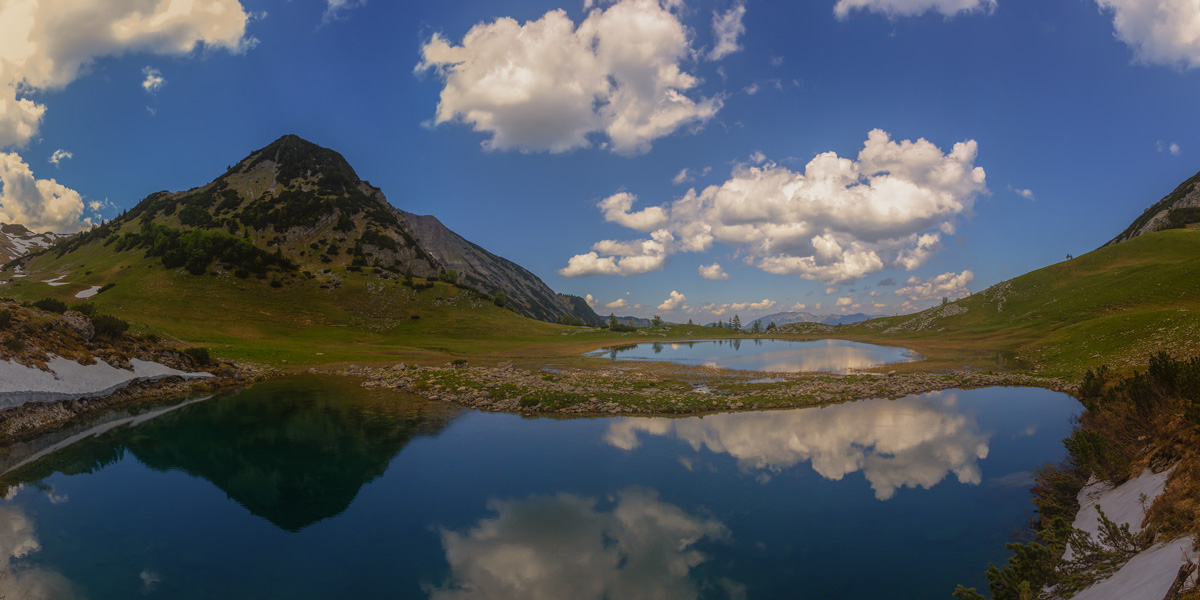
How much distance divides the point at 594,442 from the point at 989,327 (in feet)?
398

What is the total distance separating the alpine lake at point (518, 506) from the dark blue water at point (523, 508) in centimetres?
10

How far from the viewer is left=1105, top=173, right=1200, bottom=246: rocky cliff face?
121 m

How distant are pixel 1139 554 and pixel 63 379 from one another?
52.6 metres

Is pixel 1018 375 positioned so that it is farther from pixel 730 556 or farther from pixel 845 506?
pixel 730 556

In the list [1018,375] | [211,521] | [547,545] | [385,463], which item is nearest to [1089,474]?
[547,545]

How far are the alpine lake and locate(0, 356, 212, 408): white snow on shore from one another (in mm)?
3067

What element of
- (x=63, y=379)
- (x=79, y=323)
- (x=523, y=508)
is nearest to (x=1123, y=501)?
(x=523, y=508)

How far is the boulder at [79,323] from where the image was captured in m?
34.7

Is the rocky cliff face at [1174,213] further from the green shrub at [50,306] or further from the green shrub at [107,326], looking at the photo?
the green shrub at [50,306]

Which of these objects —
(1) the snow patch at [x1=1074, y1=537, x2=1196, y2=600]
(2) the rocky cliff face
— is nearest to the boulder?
(1) the snow patch at [x1=1074, y1=537, x2=1196, y2=600]

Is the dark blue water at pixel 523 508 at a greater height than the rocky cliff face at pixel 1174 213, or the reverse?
the rocky cliff face at pixel 1174 213

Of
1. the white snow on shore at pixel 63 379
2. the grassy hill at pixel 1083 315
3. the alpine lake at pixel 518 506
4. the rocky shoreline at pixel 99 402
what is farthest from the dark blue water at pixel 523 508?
the grassy hill at pixel 1083 315

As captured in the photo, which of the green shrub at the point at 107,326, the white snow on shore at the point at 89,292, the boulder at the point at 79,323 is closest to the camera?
the boulder at the point at 79,323

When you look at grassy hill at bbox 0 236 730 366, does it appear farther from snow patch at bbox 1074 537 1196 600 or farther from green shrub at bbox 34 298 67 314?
A: snow patch at bbox 1074 537 1196 600
